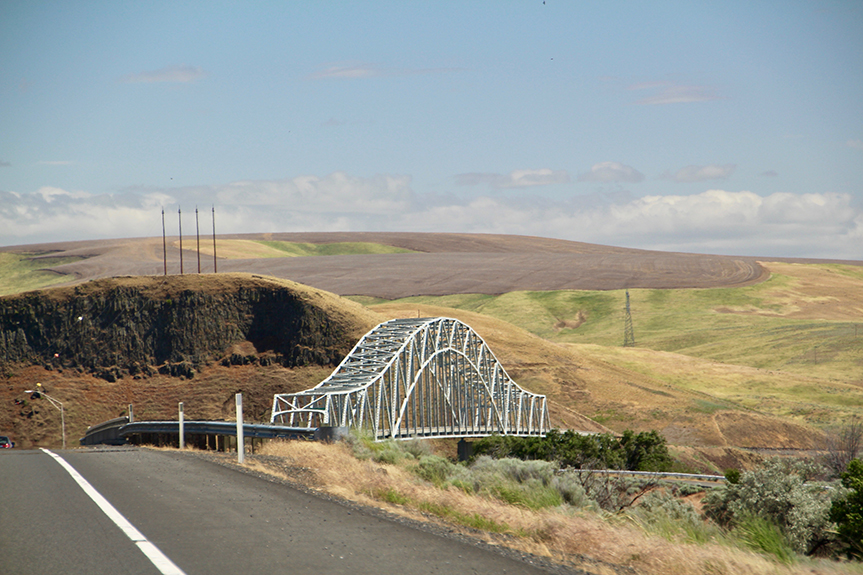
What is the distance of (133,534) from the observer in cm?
1032

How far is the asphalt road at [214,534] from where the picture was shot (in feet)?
29.0

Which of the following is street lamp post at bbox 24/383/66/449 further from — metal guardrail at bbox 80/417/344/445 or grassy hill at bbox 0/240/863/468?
metal guardrail at bbox 80/417/344/445

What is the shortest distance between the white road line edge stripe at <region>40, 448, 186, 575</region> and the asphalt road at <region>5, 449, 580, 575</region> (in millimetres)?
87

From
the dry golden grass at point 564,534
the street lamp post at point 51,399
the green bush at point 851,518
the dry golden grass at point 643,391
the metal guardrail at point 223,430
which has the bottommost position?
the dry golden grass at point 643,391

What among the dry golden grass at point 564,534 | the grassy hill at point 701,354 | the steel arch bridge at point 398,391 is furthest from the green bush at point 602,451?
the dry golden grass at point 564,534

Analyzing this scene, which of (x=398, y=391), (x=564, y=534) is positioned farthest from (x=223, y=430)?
(x=398, y=391)

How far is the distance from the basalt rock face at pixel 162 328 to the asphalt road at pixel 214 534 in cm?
6534

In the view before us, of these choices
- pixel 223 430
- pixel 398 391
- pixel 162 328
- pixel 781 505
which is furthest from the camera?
pixel 162 328

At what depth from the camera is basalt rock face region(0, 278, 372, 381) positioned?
81188 mm

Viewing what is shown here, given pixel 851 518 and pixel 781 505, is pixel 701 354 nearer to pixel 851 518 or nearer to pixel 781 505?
pixel 781 505

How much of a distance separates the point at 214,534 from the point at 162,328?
78.0m

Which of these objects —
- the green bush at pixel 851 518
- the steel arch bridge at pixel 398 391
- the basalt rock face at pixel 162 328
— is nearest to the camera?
the green bush at pixel 851 518

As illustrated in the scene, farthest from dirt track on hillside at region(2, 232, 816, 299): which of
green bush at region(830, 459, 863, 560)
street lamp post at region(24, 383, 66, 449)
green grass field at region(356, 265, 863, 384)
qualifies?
green bush at region(830, 459, 863, 560)

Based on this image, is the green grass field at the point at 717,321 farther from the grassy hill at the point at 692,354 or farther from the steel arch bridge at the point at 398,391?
the steel arch bridge at the point at 398,391
